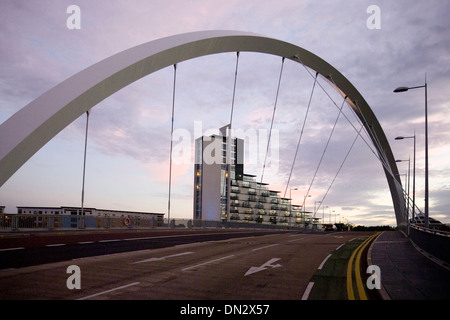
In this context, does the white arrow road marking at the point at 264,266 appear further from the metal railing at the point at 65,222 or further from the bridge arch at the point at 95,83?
the metal railing at the point at 65,222

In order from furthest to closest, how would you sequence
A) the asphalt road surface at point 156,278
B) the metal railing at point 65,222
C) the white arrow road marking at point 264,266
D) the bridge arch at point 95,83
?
the metal railing at point 65,222
the bridge arch at point 95,83
the white arrow road marking at point 264,266
the asphalt road surface at point 156,278

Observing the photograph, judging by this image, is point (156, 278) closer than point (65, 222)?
Yes

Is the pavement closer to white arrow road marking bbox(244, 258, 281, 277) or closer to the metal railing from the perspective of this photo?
white arrow road marking bbox(244, 258, 281, 277)

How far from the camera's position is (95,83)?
15367mm

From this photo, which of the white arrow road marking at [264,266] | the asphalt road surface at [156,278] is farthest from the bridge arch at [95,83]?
the white arrow road marking at [264,266]

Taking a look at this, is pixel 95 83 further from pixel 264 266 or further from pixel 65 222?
pixel 65 222

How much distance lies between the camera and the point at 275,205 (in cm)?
19488

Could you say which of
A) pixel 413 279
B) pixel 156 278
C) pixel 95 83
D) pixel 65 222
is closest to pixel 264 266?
pixel 156 278

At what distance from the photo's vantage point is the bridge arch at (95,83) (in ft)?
41.3

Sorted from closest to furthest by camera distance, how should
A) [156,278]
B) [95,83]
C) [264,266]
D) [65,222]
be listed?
[156,278]
[264,266]
[95,83]
[65,222]

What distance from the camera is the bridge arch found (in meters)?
12.6

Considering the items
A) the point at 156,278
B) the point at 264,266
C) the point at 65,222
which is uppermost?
the point at 156,278
